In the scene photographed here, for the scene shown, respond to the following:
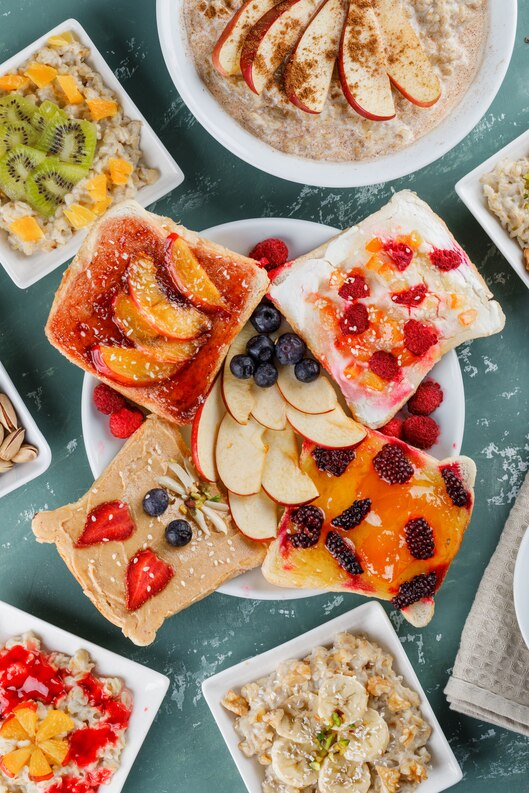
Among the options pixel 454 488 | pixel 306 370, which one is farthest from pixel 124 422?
pixel 454 488

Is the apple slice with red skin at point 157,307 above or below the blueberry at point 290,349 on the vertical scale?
above

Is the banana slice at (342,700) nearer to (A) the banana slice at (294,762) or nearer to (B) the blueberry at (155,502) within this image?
(A) the banana slice at (294,762)

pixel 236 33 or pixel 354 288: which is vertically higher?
pixel 236 33

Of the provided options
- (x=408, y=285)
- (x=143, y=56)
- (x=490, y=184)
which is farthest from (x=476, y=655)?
(x=143, y=56)

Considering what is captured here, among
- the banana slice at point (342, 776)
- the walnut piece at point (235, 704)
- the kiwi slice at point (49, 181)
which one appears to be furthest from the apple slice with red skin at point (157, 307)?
the banana slice at point (342, 776)

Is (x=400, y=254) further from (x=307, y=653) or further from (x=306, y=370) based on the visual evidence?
(x=307, y=653)

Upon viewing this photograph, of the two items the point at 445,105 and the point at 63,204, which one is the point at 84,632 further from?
the point at 445,105

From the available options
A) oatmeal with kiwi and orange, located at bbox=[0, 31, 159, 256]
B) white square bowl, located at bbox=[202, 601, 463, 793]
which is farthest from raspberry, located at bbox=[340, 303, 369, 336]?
white square bowl, located at bbox=[202, 601, 463, 793]
